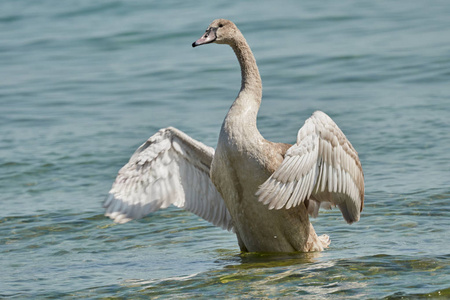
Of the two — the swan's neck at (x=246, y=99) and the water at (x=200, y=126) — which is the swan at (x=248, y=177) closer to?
the swan's neck at (x=246, y=99)

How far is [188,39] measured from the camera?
58.5 ft

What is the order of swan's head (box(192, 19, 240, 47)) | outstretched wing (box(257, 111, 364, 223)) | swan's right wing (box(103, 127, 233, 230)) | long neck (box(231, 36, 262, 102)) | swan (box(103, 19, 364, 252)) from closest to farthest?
outstretched wing (box(257, 111, 364, 223)) → swan (box(103, 19, 364, 252)) → long neck (box(231, 36, 262, 102)) → swan's head (box(192, 19, 240, 47)) → swan's right wing (box(103, 127, 233, 230))

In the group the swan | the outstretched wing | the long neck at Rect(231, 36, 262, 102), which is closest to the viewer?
the outstretched wing

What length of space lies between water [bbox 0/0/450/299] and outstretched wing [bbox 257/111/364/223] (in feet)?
2.08

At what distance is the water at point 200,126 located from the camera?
687cm

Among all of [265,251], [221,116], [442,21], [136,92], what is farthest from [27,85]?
[265,251]

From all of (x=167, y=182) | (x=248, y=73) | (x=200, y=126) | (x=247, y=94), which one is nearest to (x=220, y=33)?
(x=248, y=73)

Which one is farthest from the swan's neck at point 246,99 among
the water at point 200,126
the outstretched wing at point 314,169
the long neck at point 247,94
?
the water at point 200,126

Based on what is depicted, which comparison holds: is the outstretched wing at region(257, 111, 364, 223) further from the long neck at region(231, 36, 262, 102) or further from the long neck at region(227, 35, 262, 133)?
the long neck at region(231, 36, 262, 102)

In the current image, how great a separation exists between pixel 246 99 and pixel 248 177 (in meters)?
0.66

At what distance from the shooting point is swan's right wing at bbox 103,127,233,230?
7.46m

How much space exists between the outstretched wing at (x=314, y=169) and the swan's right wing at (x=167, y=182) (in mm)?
1261

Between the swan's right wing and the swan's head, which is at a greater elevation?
the swan's head

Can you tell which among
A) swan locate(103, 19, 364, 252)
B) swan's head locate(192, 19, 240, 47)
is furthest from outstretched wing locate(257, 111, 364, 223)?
swan's head locate(192, 19, 240, 47)
